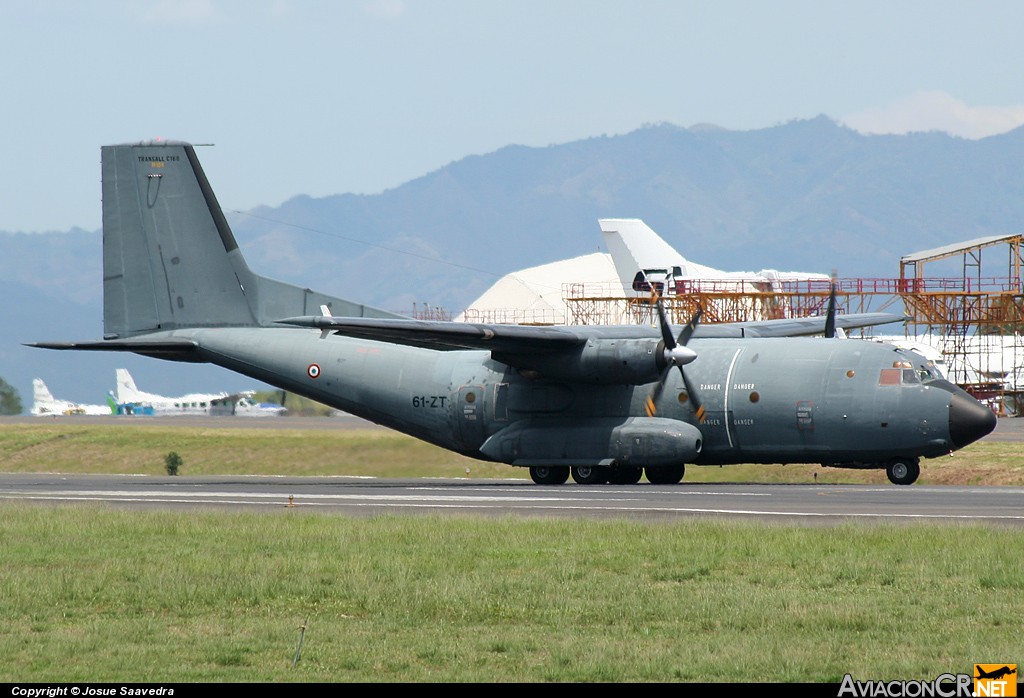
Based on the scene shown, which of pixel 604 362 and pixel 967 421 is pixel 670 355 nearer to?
pixel 604 362

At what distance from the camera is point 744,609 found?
1501 cm

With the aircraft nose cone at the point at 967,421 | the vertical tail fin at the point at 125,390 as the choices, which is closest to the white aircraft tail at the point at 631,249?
the vertical tail fin at the point at 125,390

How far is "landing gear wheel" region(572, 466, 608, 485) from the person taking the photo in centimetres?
3569

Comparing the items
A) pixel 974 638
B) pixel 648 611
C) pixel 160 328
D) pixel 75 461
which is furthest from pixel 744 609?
pixel 75 461

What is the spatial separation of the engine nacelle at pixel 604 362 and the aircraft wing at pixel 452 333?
1.22 ft

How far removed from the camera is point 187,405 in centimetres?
15062

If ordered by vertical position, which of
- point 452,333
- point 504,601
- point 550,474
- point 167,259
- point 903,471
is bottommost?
point 550,474

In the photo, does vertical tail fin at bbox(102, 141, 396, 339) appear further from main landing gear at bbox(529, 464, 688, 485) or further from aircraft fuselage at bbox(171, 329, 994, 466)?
main landing gear at bbox(529, 464, 688, 485)

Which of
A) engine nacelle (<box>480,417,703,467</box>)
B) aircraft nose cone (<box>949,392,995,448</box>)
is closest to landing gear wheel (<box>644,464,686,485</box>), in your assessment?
engine nacelle (<box>480,417,703,467</box>)

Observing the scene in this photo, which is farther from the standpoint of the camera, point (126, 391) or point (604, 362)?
point (126, 391)

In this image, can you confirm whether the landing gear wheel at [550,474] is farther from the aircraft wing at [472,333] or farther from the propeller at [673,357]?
the aircraft wing at [472,333]

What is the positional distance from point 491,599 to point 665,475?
20.8 meters

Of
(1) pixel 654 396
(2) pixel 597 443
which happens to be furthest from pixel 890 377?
(2) pixel 597 443

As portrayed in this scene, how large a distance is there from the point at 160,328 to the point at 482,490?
34.9 feet
